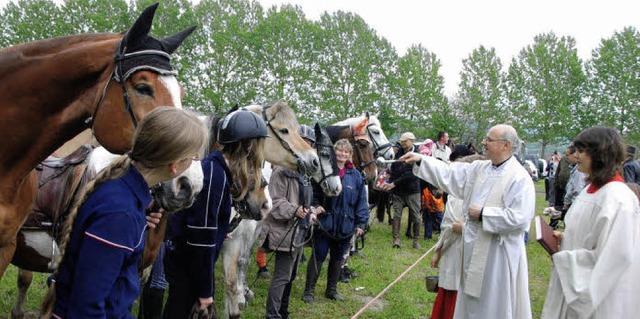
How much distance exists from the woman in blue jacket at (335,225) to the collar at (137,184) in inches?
151

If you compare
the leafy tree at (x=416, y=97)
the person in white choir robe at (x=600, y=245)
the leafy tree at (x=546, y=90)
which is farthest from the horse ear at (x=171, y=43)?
the leafy tree at (x=546, y=90)


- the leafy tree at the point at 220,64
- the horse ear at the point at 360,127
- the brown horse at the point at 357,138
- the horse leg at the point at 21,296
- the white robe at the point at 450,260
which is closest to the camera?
the horse leg at the point at 21,296

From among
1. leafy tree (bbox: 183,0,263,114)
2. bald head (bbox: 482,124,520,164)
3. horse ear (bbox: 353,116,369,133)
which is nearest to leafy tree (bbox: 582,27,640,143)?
leafy tree (bbox: 183,0,263,114)

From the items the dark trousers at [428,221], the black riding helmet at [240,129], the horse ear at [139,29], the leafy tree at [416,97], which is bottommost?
the dark trousers at [428,221]

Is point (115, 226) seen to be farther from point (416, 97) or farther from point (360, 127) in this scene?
point (416, 97)

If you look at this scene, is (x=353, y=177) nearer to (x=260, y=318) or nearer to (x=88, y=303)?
(x=260, y=318)

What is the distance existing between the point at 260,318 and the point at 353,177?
89.6 inches

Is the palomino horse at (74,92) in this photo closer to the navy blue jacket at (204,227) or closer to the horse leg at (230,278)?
the navy blue jacket at (204,227)

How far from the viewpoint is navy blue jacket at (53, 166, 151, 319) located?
4.60 ft

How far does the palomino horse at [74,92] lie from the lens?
6.95 feet

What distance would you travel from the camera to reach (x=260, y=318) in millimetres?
4973

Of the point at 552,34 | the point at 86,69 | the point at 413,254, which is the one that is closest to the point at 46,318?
the point at 86,69

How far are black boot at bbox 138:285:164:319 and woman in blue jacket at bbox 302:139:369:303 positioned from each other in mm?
2141

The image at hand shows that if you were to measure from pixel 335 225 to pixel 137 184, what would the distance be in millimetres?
4202
